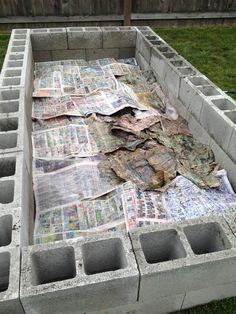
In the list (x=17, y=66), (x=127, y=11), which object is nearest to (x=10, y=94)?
(x=17, y=66)

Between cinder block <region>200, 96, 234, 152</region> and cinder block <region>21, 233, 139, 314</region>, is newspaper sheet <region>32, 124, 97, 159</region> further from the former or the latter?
cinder block <region>21, 233, 139, 314</region>

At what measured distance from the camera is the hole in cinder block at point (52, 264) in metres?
1.82

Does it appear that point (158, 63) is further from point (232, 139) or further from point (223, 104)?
point (232, 139)

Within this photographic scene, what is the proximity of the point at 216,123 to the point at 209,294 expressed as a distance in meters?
1.57

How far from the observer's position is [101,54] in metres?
5.64

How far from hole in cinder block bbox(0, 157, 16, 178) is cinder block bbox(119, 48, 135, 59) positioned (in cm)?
384

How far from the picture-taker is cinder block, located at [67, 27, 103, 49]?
5.36 m

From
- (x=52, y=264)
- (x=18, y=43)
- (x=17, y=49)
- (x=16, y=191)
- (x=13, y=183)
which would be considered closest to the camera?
(x=52, y=264)

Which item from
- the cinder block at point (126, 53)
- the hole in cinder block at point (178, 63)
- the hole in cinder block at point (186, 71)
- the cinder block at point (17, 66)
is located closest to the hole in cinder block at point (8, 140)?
the cinder block at point (17, 66)

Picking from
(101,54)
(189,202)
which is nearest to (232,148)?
(189,202)

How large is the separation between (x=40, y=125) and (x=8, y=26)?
518cm

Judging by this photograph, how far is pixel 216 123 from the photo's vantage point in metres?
3.05

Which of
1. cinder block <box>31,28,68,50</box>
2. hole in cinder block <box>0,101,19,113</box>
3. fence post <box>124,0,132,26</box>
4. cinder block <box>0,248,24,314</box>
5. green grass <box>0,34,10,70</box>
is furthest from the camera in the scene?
fence post <box>124,0,132,26</box>

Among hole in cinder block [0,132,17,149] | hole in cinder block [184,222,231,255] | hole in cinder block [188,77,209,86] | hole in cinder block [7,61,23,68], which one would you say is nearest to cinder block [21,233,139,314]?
hole in cinder block [184,222,231,255]
